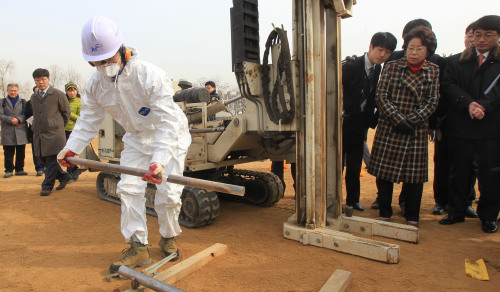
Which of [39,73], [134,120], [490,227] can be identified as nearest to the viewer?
[134,120]

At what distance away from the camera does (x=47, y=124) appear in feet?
21.5

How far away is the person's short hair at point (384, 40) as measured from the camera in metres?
4.52

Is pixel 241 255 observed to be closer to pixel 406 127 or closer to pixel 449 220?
pixel 406 127

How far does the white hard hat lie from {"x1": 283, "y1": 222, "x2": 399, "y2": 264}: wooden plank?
254cm

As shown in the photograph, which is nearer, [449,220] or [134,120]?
[134,120]

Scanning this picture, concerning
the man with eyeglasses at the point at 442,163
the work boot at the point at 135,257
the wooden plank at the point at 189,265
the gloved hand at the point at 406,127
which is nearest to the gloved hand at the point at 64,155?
the work boot at the point at 135,257

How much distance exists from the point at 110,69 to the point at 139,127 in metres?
0.57

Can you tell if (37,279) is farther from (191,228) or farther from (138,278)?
(191,228)

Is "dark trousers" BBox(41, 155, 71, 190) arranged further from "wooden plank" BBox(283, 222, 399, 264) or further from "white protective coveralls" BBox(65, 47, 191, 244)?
"wooden plank" BBox(283, 222, 399, 264)

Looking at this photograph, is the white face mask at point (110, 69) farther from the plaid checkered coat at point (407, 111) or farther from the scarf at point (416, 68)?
the scarf at point (416, 68)

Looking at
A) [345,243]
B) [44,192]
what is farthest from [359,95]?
[44,192]

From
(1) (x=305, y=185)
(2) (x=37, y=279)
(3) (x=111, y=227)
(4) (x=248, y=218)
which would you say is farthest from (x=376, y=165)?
(2) (x=37, y=279)

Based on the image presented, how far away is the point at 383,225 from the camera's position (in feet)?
13.5

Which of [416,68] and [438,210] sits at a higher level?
[416,68]
